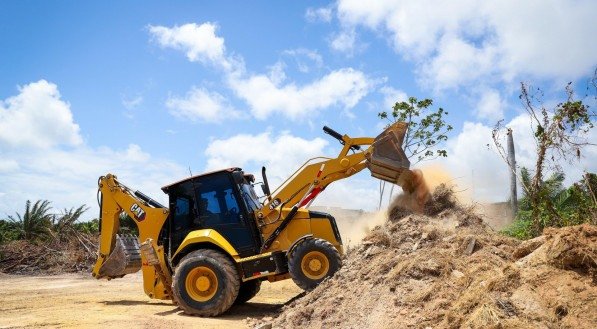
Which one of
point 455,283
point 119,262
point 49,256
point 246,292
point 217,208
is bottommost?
point 246,292

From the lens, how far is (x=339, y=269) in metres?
9.18

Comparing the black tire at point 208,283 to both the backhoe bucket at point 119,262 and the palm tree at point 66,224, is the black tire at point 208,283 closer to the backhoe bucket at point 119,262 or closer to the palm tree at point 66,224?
the backhoe bucket at point 119,262

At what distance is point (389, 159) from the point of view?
10906 millimetres

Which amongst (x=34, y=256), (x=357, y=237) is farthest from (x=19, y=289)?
(x=357, y=237)

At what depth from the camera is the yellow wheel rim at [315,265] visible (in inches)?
377

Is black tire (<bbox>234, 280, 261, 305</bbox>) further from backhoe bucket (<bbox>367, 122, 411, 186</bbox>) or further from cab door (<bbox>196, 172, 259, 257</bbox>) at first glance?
backhoe bucket (<bbox>367, 122, 411, 186</bbox>)

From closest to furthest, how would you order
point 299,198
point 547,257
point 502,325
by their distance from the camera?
point 502,325 → point 547,257 → point 299,198

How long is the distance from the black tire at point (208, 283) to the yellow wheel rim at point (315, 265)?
4.24 feet

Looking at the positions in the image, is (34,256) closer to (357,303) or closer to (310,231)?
(310,231)

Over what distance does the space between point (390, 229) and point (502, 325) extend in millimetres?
4069

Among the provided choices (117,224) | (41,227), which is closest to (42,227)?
(41,227)

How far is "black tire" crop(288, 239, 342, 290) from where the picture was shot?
9531 mm

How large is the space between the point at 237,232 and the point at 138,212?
2.62 m

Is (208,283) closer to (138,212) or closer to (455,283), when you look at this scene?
(138,212)
